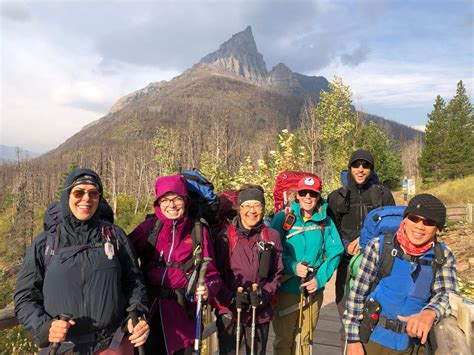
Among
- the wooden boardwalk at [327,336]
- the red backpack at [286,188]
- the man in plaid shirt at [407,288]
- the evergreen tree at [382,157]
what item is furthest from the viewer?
the evergreen tree at [382,157]

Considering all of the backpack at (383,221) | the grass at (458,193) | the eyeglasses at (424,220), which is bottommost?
the grass at (458,193)

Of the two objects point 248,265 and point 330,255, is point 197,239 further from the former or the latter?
point 330,255

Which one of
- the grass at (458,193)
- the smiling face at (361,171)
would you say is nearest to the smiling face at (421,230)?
the smiling face at (361,171)

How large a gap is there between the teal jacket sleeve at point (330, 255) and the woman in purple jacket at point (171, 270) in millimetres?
1086

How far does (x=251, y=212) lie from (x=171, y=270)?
0.86 m

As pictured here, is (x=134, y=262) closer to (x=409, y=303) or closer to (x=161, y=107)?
(x=409, y=303)

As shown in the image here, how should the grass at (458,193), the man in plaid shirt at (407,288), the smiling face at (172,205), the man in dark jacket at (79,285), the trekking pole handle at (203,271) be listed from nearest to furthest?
the man in dark jacket at (79,285) < the man in plaid shirt at (407,288) < the trekking pole handle at (203,271) < the smiling face at (172,205) < the grass at (458,193)

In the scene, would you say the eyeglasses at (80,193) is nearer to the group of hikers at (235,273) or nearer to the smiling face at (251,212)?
the group of hikers at (235,273)

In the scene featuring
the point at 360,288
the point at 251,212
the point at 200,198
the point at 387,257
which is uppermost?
the point at 200,198

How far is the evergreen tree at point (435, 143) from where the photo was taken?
4112 centimetres

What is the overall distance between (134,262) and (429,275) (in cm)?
203

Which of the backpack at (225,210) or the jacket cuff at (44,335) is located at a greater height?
the backpack at (225,210)

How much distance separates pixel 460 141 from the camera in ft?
132

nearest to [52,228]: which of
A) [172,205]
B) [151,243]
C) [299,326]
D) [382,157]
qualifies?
[151,243]
